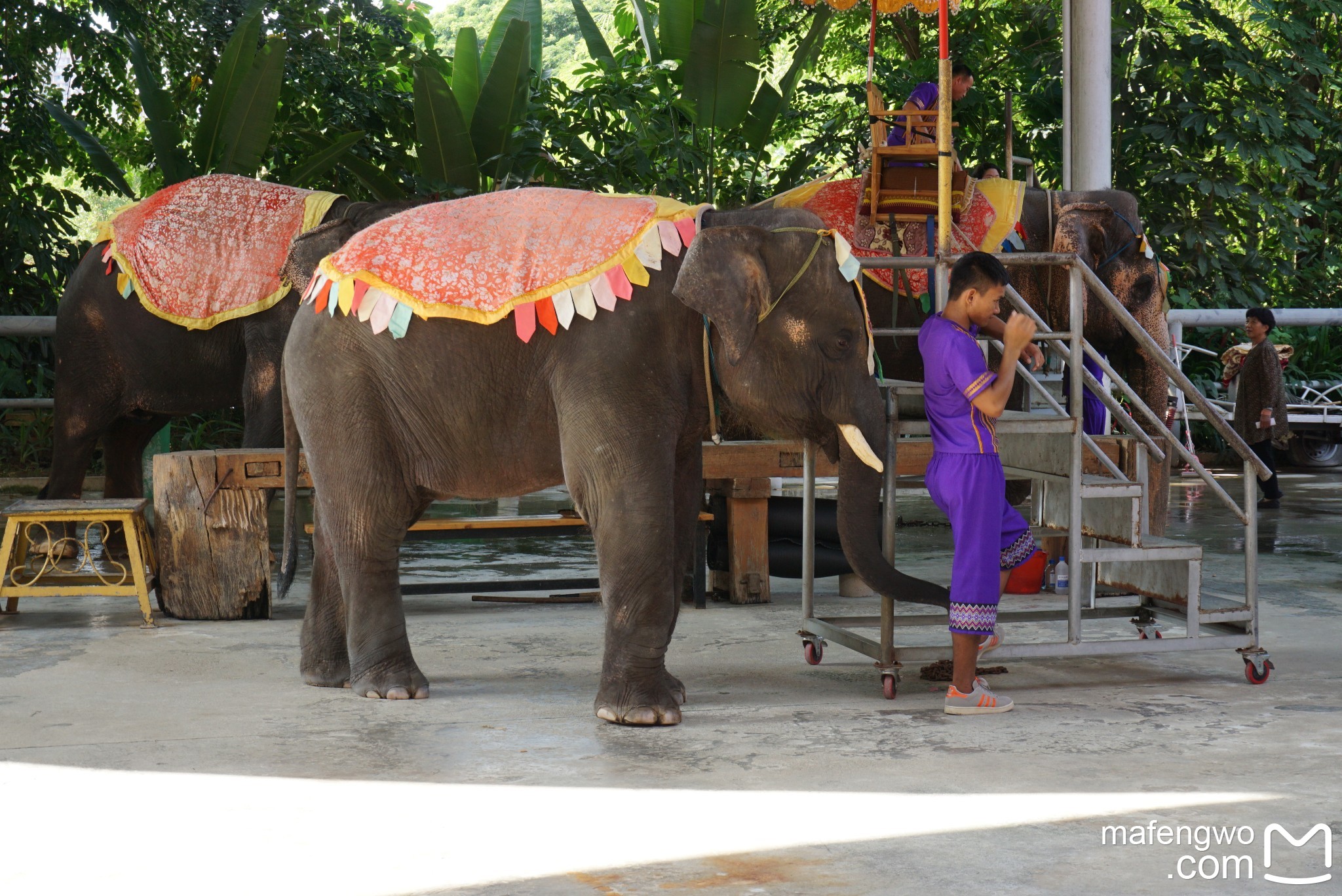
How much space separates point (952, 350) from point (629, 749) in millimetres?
1577

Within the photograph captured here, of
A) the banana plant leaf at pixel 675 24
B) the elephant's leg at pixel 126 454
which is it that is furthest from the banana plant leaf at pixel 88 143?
the banana plant leaf at pixel 675 24

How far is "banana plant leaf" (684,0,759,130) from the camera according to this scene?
10.6m

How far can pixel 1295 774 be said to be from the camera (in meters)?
3.76

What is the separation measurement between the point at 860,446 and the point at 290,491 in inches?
85.7

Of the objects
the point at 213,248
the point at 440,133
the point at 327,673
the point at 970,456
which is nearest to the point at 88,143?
the point at 440,133

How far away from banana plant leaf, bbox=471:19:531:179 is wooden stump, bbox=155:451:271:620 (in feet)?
15.7

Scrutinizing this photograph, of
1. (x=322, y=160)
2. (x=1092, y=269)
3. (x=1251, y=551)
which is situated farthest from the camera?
(x=322, y=160)

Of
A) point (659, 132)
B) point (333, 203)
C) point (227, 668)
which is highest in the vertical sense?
point (659, 132)

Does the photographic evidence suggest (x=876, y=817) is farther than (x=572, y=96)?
No

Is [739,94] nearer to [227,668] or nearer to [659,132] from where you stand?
[659,132]

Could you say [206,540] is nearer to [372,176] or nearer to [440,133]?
[440,133]

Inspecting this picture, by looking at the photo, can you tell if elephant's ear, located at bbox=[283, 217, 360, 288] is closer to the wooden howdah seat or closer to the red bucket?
the wooden howdah seat

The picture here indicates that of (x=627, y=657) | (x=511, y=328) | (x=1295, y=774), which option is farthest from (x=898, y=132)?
(x=1295, y=774)

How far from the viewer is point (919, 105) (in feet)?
24.5
